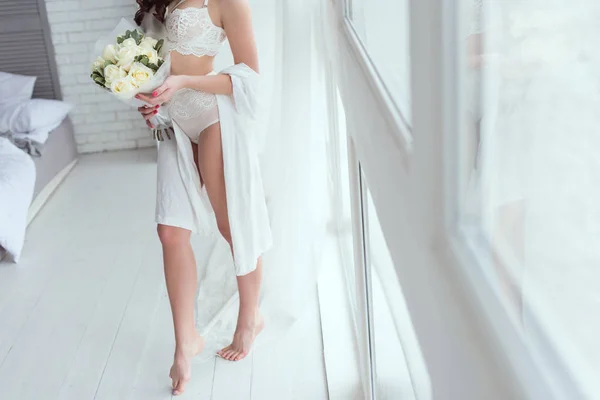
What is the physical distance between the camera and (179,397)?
2.63m

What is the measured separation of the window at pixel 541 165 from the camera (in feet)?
1.21

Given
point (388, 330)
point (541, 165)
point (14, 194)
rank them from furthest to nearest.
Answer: point (14, 194) → point (388, 330) → point (541, 165)

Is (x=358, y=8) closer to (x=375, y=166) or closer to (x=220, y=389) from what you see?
(x=375, y=166)

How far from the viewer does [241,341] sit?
2.87 m

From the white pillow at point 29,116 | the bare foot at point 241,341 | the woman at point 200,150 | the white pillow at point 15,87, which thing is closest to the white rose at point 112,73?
the woman at point 200,150

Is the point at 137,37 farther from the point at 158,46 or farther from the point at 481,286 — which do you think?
the point at 481,286

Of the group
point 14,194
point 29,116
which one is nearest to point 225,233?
point 14,194

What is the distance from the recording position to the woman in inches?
99.9

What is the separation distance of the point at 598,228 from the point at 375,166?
782 millimetres

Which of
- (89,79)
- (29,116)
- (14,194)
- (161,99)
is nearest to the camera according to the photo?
(161,99)

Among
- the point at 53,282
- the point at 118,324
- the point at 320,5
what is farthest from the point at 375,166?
the point at 53,282

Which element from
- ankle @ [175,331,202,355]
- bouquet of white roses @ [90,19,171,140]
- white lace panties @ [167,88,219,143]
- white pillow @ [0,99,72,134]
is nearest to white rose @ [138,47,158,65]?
bouquet of white roses @ [90,19,171,140]

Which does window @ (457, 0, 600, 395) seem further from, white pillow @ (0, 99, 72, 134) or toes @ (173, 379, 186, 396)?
white pillow @ (0, 99, 72, 134)

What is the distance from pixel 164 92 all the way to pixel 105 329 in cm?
118
